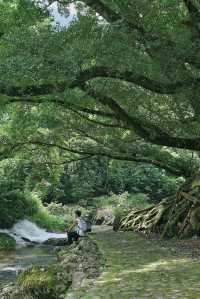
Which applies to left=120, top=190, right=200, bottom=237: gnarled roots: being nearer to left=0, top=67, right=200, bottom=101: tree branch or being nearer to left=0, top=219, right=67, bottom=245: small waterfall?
left=0, top=67, right=200, bottom=101: tree branch

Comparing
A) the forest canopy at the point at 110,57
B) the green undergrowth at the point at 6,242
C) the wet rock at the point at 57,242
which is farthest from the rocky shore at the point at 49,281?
the wet rock at the point at 57,242

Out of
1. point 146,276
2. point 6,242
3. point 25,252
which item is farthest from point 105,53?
point 6,242

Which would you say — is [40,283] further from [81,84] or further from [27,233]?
[27,233]

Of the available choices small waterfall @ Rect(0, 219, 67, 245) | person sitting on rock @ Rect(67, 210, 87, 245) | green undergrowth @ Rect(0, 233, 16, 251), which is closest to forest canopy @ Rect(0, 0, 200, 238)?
person sitting on rock @ Rect(67, 210, 87, 245)

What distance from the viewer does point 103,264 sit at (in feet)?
40.3

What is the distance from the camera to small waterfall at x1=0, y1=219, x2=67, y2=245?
91.0 ft

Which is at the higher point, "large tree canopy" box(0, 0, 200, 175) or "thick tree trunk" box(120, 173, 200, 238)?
"large tree canopy" box(0, 0, 200, 175)

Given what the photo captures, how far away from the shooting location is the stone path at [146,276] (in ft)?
28.3

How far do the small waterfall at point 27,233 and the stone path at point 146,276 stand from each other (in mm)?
13361

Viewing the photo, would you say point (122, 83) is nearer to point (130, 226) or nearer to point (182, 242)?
point (182, 242)

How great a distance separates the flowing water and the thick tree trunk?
14.4 ft

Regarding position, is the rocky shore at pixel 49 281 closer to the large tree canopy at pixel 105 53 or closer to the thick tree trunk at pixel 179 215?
the large tree canopy at pixel 105 53

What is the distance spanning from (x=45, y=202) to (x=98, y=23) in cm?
3280

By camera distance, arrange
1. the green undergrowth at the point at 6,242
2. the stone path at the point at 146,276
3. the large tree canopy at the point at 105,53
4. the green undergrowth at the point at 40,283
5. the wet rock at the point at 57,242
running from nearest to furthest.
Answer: the stone path at the point at 146,276 → the green undergrowth at the point at 40,283 → the large tree canopy at the point at 105,53 → the green undergrowth at the point at 6,242 → the wet rock at the point at 57,242
